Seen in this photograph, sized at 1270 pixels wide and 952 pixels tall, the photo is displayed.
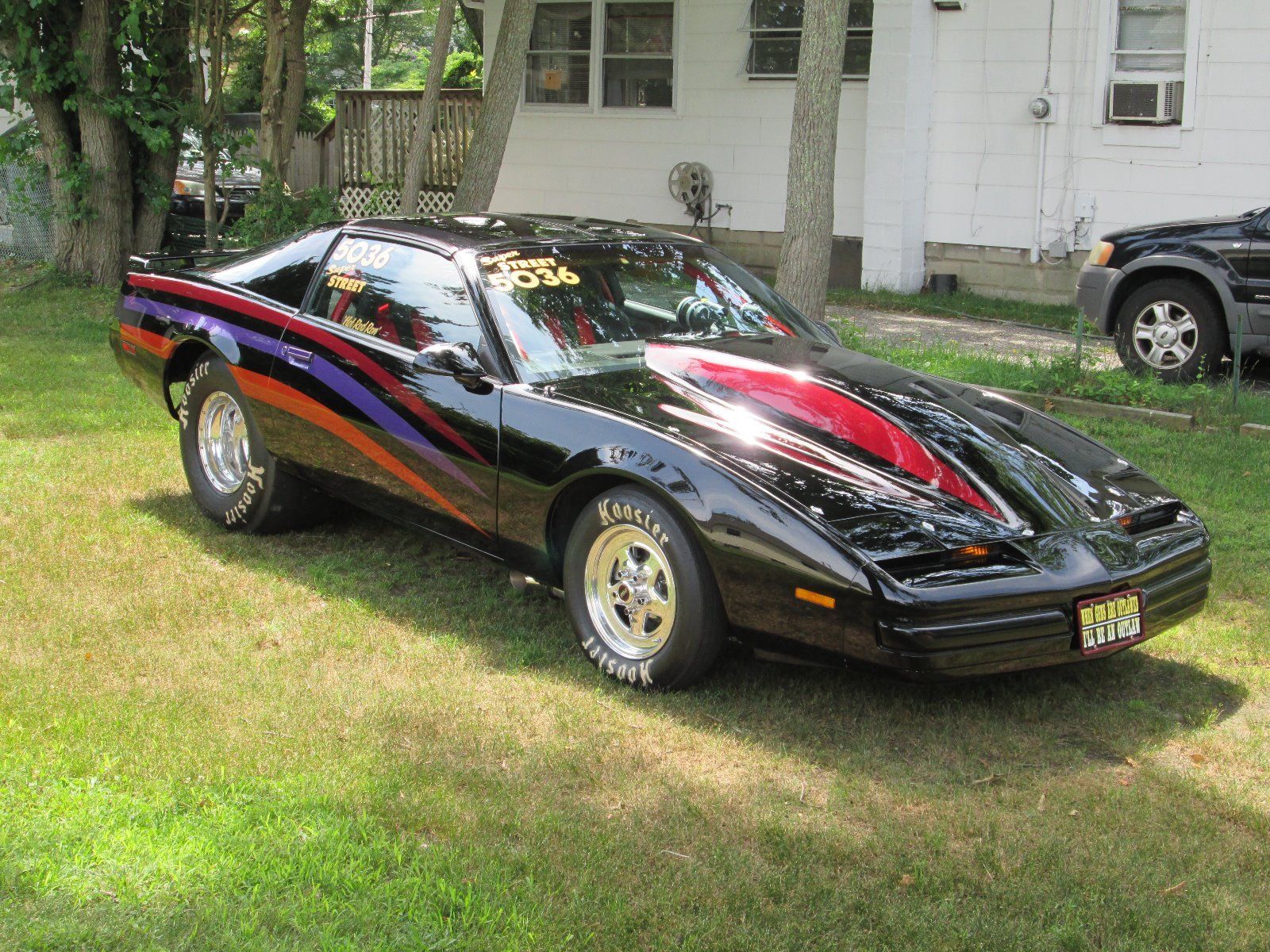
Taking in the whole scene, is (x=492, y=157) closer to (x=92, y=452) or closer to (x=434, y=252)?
(x=92, y=452)

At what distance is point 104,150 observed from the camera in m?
13.6

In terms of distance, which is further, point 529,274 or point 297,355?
point 297,355

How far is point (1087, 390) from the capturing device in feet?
29.0

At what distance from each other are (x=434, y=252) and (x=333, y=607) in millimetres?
1494

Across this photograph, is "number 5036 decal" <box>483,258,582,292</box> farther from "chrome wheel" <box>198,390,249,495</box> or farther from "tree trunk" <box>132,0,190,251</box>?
"tree trunk" <box>132,0,190,251</box>

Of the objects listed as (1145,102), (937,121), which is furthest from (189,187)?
(1145,102)

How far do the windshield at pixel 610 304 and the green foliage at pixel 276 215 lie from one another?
30.7 feet

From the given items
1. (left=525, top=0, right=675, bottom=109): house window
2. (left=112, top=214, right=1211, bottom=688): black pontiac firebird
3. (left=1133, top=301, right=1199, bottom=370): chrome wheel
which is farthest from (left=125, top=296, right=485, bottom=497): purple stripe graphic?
(left=525, top=0, right=675, bottom=109): house window

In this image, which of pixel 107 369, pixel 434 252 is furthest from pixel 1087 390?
pixel 107 369

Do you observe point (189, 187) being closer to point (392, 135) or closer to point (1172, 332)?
point (392, 135)

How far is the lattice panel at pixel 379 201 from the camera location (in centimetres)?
1791

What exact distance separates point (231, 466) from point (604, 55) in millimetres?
11604

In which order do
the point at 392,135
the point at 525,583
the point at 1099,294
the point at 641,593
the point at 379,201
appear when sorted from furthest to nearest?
1. the point at 392,135
2. the point at 379,201
3. the point at 1099,294
4. the point at 525,583
5. the point at 641,593

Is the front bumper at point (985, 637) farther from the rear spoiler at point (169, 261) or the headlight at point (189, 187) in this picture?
the headlight at point (189, 187)
